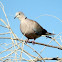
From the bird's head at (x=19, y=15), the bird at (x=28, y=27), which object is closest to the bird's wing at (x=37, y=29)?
the bird at (x=28, y=27)

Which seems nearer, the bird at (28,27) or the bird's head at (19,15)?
the bird at (28,27)

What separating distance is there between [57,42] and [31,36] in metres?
1.59

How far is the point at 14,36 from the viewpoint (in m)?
2.31

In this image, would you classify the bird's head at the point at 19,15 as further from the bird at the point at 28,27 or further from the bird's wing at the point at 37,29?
the bird's wing at the point at 37,29

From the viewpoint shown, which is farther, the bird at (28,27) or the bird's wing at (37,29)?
the bird's wing at (37,29)

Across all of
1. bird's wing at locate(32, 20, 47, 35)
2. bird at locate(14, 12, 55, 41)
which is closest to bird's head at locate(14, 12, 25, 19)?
bird at locate(14, 12, 55, 41)

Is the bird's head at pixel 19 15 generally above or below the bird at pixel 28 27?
above

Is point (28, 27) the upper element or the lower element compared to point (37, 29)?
upper

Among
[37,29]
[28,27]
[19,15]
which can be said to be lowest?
[37,29]

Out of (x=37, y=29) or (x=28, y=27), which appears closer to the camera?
(x=28, y=27)

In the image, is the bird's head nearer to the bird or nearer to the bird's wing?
the bird

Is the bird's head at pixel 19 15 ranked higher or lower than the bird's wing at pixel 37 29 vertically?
higher

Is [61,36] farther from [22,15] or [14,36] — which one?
[22,15]

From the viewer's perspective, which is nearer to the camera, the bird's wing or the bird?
the bird
